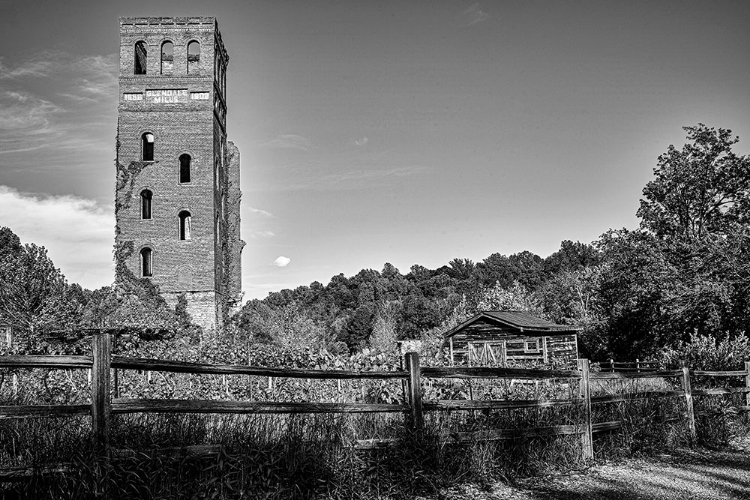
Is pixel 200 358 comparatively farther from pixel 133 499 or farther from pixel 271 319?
pixel 271 319

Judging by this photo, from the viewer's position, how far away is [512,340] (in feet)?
109

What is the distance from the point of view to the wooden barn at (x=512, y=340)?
104 ft

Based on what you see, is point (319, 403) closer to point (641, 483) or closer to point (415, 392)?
point (415, 392)

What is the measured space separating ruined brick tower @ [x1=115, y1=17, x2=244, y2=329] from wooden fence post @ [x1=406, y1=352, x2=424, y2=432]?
93.6 ft

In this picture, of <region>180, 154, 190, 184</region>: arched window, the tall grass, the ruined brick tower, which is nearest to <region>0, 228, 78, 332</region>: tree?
the ruined brick tower

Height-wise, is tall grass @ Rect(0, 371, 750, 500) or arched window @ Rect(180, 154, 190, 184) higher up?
arched window @ Rect(180, 154, 190, 184)

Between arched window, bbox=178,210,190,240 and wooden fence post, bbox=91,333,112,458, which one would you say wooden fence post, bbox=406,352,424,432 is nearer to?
wooden fence post, bbox=91,333,112,458

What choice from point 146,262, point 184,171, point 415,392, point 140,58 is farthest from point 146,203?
point 415,392

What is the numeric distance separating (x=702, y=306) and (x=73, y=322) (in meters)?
26.8

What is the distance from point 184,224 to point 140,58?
33.3 feet

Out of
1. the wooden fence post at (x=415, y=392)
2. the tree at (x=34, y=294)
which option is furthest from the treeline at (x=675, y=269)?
the wooden fence post at (x=415, y=392)

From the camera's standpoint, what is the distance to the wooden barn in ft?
104

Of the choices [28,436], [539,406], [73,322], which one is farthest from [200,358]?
[28,436]

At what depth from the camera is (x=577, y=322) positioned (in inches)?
1933
